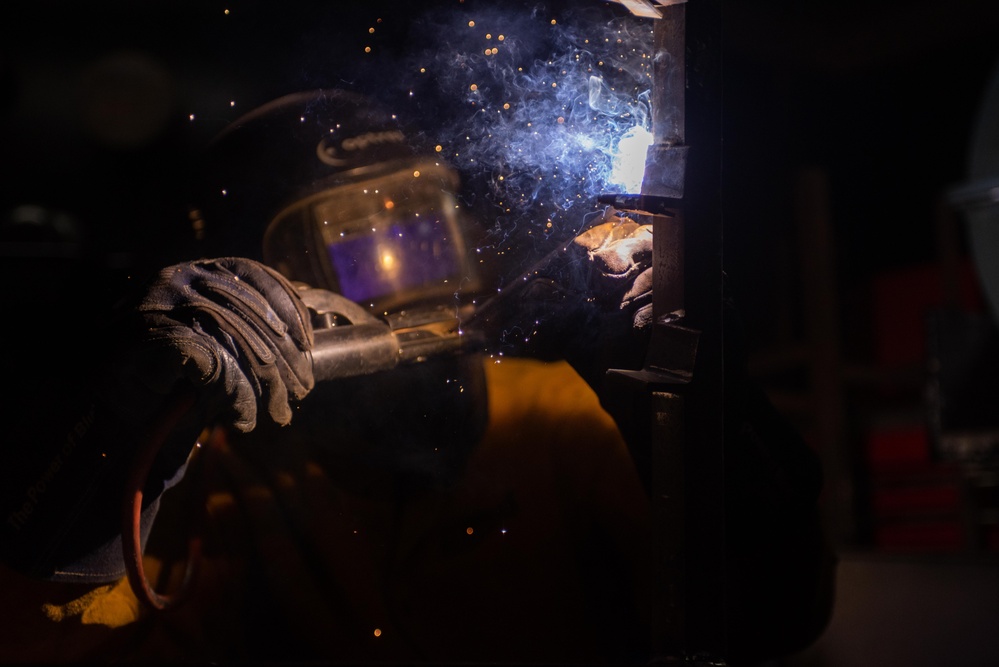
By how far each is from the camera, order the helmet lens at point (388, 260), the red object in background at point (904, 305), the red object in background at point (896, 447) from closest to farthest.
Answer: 1. the helmet lens at point (388, 260)
2. the red object in background at point (904, 305)
3. the red object in background at point (896, 447)

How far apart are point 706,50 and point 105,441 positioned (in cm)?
51

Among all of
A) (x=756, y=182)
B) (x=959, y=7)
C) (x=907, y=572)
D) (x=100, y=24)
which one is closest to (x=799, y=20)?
(x=756, y=182)

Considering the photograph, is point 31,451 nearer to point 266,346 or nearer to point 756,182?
point 266,346

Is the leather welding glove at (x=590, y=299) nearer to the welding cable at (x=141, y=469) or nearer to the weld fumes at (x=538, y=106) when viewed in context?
the weld fumes at (x=538, y=106)

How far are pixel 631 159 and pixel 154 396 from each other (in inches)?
14.7

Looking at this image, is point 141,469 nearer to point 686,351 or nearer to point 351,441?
point 351,441

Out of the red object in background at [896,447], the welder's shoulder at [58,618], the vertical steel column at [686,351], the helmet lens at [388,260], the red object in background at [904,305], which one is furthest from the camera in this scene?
the red object in background at [896,447]

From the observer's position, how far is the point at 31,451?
572mm

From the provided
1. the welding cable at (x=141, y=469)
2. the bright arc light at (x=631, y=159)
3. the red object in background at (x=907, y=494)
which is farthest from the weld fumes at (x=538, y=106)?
the red object in background at (x=907, y=494)

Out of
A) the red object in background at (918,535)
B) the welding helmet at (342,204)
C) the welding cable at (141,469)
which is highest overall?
the welding helmet at (342,204)

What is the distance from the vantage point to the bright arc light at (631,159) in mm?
504

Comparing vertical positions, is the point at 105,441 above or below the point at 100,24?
below

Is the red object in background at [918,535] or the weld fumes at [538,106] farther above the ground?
the weld fumes at [538,106]

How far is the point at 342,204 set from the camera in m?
0.59
